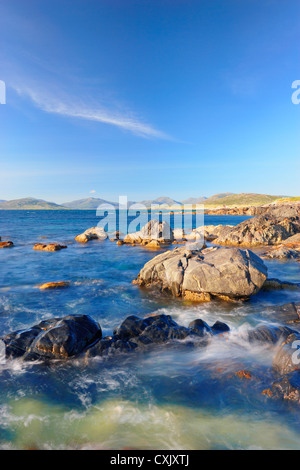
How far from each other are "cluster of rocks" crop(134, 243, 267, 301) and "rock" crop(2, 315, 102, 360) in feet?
24.6

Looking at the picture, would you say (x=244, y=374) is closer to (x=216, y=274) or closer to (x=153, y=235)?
(x=216, y=274)

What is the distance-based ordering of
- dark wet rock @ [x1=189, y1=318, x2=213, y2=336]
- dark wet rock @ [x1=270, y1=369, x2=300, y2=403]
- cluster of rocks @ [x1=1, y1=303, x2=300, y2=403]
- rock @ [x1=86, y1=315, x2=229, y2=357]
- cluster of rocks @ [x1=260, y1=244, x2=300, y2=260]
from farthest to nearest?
cluster of rocks @ [x1=260, y1=244, x2=300, y2=260] < dark wet rock @ [x1=189, y1=318, x2=213, y2=336] < rock @ [x1=86, y1=315, x2=229, y2=357] < cluster of rocks @ [x1=1, y1=303, x2=300, y2=403] < dark wet rock @ [x1=270, y1=369, x2=300, y2=403]

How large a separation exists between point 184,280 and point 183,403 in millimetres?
9528

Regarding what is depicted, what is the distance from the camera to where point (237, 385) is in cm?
830

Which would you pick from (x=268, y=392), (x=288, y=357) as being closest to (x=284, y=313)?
(x=288, y=357)

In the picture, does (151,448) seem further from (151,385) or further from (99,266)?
(99,266)

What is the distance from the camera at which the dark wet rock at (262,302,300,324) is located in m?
13.3

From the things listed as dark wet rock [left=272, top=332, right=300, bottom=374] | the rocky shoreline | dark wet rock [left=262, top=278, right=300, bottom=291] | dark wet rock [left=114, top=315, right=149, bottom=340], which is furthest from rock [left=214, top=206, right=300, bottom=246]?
dark wet rock [left=114, top=315, right=149, bottom=340]

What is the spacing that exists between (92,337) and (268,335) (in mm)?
8045

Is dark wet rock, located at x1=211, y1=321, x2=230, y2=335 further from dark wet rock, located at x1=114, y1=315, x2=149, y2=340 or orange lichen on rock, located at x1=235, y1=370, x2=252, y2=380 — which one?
dark wet rock, located at x1=114, y1=315, x2=149, y2=340

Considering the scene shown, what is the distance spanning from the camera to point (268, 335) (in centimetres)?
1105

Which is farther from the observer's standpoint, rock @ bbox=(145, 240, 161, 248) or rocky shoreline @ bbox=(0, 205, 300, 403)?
rock @ bbox=(145, 240, 161, 248)

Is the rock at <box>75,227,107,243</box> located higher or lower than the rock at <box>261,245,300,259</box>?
higher
